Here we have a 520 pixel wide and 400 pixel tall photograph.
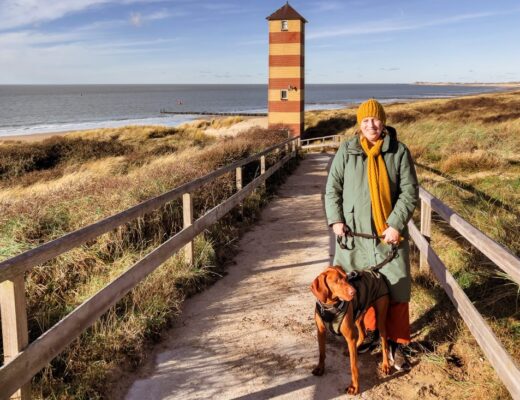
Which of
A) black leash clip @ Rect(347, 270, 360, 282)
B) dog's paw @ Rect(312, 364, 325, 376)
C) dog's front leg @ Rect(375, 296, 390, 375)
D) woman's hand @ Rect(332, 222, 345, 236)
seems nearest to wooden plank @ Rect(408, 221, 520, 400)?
dog's front leg @ Rect(375, 296, 390, 375)

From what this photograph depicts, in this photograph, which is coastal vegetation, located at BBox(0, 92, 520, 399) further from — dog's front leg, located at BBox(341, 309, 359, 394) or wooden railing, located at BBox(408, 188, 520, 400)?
dog's front leg, located at BBox(341, 309, 359, 394)

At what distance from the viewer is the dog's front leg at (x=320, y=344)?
3.21 meters

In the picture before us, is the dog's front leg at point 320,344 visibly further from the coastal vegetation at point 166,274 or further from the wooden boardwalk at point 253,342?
the coastal vegetation at point 166,274

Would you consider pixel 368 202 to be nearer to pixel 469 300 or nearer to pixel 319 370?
pixel 469 300

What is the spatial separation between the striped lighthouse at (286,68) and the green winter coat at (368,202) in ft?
90.9

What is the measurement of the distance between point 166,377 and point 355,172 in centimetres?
197

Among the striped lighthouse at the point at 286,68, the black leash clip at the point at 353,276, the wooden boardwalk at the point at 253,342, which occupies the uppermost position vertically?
the striped lighthouse at the point at 286,68

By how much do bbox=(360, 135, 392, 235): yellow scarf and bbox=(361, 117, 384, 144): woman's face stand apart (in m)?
0.05

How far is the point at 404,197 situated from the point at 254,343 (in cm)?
170

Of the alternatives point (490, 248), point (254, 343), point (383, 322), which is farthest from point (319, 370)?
point (490, 248)

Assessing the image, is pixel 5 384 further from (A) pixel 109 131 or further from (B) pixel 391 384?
(A) pixel 109 131

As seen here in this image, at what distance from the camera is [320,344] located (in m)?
3.29

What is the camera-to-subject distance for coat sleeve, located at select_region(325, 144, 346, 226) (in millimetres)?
3389

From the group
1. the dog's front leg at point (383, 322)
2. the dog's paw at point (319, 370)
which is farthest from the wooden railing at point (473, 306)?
the dog's paw at point (319, 370)
